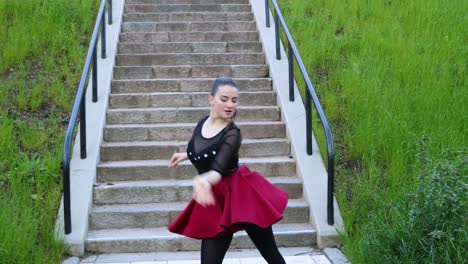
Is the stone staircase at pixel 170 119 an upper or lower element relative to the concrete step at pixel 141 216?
upper

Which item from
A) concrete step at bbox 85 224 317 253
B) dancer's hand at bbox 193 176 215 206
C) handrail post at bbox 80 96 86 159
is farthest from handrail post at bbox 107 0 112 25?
dancer's hand at bbox 193 176 215 206

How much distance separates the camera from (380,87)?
24.9 feet

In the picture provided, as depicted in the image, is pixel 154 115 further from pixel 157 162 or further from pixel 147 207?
pixel 147 207

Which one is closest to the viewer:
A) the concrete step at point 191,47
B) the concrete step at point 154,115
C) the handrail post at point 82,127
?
the handrail post at point 82,127

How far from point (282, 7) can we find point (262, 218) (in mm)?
7263

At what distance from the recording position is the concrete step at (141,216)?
234 inches

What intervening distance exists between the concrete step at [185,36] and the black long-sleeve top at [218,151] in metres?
6.08

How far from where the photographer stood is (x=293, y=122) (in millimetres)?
7242

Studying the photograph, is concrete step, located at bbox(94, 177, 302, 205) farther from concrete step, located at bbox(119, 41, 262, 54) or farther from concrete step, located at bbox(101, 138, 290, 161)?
concrete step, located at bbox(119, 41, 262, 54)

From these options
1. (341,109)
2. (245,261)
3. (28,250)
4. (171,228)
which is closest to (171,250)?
(245,261)

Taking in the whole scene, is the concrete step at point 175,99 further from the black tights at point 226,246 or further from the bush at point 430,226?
the black tights at point 226,246

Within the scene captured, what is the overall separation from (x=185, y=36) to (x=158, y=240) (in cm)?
463

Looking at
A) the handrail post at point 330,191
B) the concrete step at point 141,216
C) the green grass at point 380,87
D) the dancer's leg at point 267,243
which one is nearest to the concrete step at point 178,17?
the green grass at point 380,87

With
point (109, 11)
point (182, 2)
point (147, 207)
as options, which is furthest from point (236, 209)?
point (182, 2)
